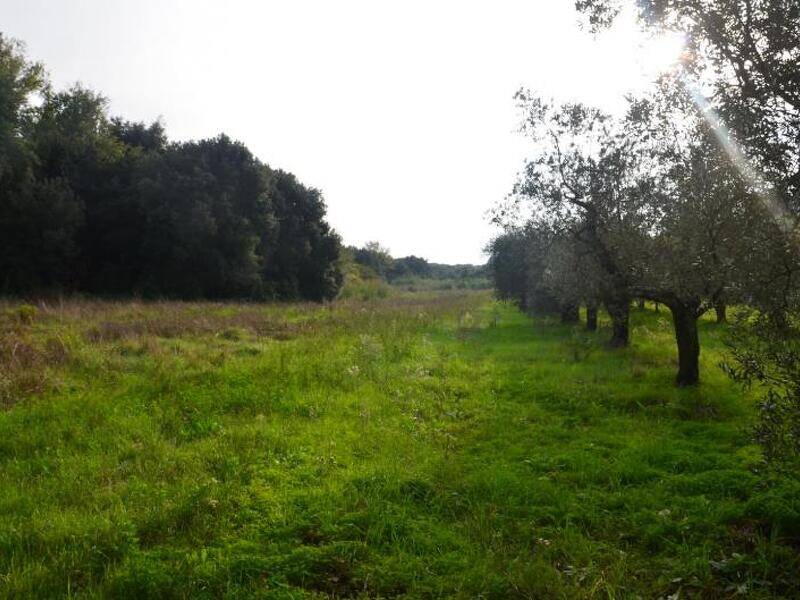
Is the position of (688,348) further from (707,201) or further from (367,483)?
(367,483)

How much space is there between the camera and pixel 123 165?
41406 millimetres

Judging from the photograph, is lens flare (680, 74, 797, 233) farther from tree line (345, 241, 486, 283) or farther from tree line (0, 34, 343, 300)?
tree line (345, 241, 486, 283)

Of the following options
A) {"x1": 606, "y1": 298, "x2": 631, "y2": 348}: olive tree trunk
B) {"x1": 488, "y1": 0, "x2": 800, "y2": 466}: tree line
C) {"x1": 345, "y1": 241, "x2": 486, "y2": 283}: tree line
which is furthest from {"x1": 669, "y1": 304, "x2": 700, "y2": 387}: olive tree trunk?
{"x1": 345, "y1": 241, "x2": 486, "y2": 283}: tree line

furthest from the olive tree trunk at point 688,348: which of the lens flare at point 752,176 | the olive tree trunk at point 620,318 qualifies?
the lens flare at point 752,176

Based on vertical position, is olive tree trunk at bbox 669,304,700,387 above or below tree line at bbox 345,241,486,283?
below

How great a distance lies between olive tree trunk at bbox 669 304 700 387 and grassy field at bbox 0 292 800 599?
0.59 meters

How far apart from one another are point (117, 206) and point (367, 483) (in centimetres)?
3880

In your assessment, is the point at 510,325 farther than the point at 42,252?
No

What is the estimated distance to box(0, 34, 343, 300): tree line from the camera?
112 ft

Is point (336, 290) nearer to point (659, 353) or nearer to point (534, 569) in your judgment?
point (659, 353)

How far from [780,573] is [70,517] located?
7104 mm

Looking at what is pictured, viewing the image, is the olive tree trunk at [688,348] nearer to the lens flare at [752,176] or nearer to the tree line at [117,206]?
the lens flare at [752,176]

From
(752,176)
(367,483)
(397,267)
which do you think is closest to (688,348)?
(752,176)

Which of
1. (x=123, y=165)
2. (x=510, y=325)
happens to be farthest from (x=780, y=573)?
(x=123, y=165)
